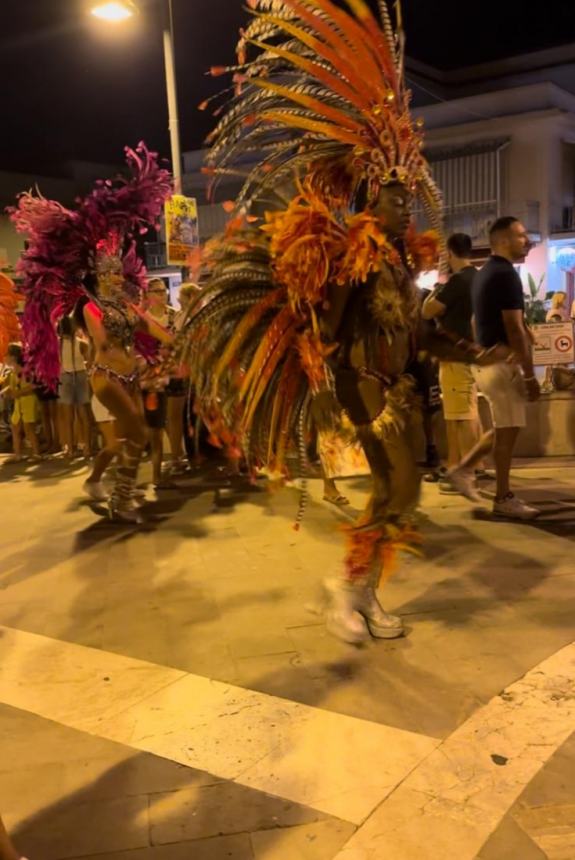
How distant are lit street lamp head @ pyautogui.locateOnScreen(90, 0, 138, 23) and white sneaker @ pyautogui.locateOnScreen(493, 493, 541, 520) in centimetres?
602

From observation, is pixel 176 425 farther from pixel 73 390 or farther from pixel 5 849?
pixel 5 849

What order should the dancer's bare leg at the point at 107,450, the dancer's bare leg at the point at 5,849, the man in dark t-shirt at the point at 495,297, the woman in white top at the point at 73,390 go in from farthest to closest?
the woman in white top at the point at 73,390
the dancer's bare leg at the point at 107,450
the man in dark t-shirt at the point at 495,297
the dancer's bare leg at the point at 5,849

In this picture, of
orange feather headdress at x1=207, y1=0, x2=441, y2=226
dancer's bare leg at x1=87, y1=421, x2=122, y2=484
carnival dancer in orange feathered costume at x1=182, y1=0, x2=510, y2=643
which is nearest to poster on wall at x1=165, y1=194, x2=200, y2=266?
dancer's bare leg at x1=87, y1=421, x2=122, y2=484

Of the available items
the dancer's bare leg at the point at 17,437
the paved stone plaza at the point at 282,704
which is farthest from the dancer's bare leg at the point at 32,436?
the paved stone plaza at the point at 282,704

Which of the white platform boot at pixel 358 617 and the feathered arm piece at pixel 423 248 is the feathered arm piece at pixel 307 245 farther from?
the white platform boot at pixel 358 617

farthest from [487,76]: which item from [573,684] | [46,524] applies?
[573,684]

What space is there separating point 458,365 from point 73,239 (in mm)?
3072

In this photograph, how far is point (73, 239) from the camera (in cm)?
574

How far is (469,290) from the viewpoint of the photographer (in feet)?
19.5

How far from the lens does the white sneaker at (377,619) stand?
11.8ft

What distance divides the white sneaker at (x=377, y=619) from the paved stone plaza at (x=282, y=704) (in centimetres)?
9

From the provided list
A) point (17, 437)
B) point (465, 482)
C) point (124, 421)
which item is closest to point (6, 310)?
point (124, 421)

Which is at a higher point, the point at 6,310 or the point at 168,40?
the point at 168,40

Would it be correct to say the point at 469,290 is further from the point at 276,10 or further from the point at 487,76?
the point at 487,76
